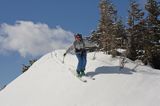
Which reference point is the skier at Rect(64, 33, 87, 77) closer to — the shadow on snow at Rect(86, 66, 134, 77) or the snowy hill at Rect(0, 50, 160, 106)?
the snowy hill at Rect(0, 50, 160, 106)

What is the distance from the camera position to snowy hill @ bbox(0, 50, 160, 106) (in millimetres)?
17516

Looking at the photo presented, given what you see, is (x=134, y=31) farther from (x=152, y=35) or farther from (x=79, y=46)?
(x=79, y=46)

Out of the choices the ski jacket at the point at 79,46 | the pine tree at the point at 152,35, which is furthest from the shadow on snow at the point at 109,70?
the pine tree at the point at 152,35

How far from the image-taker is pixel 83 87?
1872cm

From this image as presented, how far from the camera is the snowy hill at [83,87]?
1752 centimetres

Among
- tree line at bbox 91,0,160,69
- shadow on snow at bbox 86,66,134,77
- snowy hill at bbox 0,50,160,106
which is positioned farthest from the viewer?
tree line at bbox 91,0,160,69

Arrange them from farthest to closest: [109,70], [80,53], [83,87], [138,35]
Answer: [138,35] < [109,70] < [80,53] < [83,87]

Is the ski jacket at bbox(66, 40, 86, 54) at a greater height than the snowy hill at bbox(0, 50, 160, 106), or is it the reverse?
the ski jacket at bbox(66, 40, 86, 54)

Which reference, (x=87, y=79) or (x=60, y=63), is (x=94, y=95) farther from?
(x=60, y=63)

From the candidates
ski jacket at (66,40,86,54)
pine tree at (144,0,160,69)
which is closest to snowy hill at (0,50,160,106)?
ski jacket at (66,40,86,54)

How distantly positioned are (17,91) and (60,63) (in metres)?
3.02

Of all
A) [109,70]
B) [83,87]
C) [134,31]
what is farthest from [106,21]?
[83,87]

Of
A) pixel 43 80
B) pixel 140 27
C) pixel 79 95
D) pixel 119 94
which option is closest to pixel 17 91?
pixel 43 80

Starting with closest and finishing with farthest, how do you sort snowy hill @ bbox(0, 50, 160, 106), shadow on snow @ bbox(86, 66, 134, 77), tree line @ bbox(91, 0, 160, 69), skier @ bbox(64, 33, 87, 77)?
snowy hill @ bbox(0, 50, 160, 106) < skier @ bbox(64, 33, 87, 77) < shadow on snow @ bbox(86, 66, 134, 77) < tree line @ bbox(91, 0, 160, 69)
